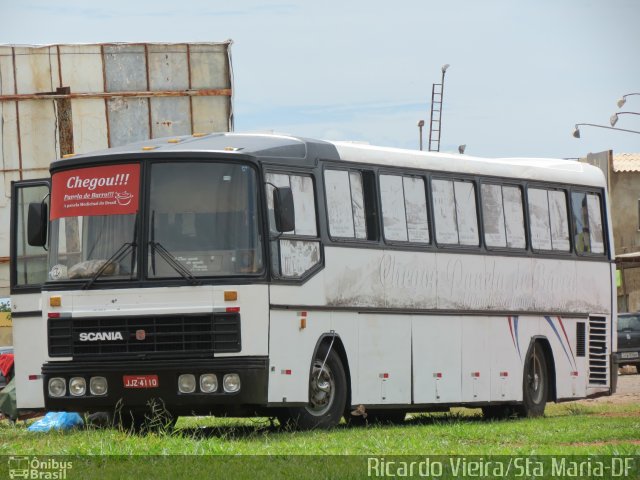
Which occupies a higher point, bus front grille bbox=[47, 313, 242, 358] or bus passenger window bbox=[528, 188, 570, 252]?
bus passenger window bbox=[528, 188, 570, 252]

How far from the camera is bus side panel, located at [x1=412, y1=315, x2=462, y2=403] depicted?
19438 millimetres

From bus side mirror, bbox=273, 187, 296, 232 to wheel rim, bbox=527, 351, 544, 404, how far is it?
6881 mm

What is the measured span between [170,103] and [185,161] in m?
20.0

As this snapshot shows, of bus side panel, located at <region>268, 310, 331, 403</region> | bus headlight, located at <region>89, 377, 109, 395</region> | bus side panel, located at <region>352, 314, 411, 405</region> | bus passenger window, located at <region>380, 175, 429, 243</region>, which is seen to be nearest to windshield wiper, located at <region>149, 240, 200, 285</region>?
bus side panel, located at <region>268, 310, 331, 403</region>

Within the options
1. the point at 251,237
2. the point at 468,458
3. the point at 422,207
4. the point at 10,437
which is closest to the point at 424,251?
the point at 422,207

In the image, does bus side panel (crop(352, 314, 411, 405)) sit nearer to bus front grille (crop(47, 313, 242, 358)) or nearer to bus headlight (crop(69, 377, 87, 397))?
bus front grille (crop(47, 313, 242, 358))

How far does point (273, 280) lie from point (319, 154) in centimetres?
212

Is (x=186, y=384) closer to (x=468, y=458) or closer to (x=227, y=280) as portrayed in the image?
(x=227, y=280)

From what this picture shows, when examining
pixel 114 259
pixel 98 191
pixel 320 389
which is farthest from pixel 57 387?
pixel 320 389

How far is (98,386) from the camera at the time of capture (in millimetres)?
16500

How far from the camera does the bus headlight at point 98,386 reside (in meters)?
16.5

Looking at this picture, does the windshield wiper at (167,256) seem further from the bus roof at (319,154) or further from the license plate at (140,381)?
the license plate at (140,381)

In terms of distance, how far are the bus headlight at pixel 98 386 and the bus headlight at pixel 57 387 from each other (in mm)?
363

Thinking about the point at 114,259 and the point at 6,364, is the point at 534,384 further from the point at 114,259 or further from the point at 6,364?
the point at 114,259
